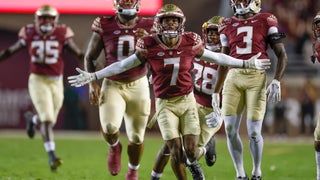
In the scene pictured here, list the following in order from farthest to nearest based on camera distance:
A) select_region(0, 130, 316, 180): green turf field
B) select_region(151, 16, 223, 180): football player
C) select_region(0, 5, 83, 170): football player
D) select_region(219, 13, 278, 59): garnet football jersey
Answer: select_region(0, 5, 83, 170): football player → select_region(0, 130, 316, 180): green turf field → select_region(151, 16, 223, 180): football player → select_region(219, 13, 278, 59): garnet football jersey

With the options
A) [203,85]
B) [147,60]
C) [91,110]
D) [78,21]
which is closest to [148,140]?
[91,110]

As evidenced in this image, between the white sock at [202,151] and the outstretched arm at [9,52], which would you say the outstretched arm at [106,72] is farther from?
the outstretched arm at [9,52]

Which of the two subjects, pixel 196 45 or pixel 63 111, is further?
pixel 63 111

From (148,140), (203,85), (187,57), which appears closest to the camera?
(187,57)

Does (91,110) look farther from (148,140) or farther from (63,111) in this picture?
(148,140)

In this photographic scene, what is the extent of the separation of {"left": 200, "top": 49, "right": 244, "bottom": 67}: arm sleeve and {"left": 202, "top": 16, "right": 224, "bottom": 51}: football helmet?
3.82 ft

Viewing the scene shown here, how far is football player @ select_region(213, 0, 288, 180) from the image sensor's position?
7848 mm

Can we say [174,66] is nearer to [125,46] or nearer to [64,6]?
[125,46]

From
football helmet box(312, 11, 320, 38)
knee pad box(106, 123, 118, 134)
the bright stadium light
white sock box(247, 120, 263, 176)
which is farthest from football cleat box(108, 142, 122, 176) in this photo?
the bright stadium light

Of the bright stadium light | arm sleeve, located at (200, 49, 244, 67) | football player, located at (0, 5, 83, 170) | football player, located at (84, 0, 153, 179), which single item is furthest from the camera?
the bright stadium light

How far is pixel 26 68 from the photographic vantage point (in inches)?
833

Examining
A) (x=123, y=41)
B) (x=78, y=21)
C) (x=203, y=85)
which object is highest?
(x=123, y=41)

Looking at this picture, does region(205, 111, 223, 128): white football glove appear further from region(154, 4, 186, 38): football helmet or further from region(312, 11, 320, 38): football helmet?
region(312, 11, 320, 38): football helmet

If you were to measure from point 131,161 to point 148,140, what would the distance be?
883 cm
